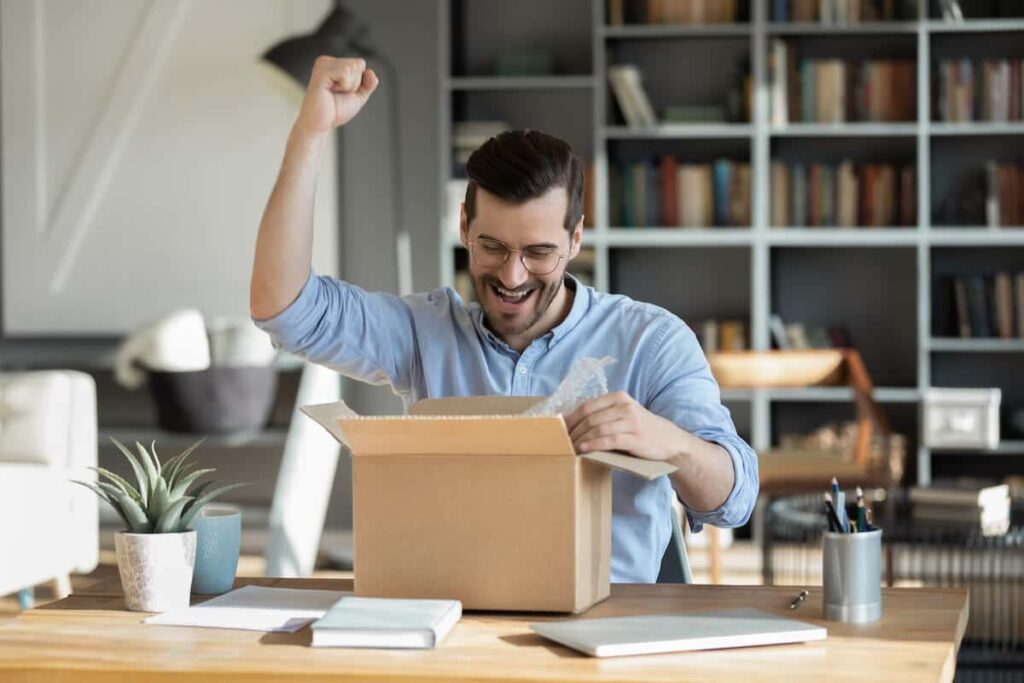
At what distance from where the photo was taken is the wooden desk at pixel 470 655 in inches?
51.5

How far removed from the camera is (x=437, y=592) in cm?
156

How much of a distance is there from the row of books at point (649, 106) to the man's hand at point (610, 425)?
13.3 feet

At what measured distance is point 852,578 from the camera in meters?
1.51

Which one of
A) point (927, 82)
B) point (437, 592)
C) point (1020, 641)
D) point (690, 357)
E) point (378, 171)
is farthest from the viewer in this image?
point (378, 171)

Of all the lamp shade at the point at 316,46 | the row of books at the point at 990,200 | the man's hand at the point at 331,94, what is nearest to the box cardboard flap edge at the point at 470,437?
the man's hand at the point at 331,94

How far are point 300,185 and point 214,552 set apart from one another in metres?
0.47

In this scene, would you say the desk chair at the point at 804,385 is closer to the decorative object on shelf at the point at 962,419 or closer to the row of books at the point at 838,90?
the decorative object on shelf at the point at 962,419

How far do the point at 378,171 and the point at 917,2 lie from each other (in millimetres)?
2076

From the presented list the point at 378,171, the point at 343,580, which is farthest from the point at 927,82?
the point at 343,580

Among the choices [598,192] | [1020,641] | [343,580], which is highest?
[598,192]

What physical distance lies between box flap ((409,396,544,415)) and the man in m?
0.16

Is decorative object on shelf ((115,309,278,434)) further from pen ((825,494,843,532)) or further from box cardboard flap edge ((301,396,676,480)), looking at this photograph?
pen ((825,494,843,532))

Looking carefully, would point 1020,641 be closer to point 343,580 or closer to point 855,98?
point 343,580

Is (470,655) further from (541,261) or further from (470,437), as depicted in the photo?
(541,261)
